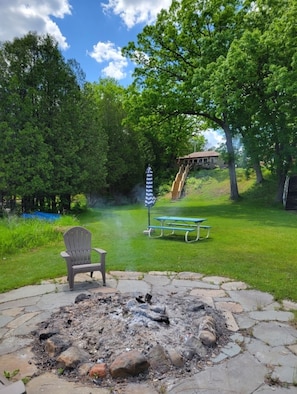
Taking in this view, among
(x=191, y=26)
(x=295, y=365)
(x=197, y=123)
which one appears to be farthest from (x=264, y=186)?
(x=295, y=365)

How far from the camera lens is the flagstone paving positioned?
2.23 m

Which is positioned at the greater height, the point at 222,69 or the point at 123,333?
the point at 222,69

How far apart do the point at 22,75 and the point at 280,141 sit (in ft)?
39.8

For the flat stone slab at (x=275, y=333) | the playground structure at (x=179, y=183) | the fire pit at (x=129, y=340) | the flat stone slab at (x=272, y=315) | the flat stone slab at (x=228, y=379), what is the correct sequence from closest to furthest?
the flat stone slab at (x=228, y=379) < the fire pit at (x=129, y=340) < the flat stone slab at (x=275, y=333) < the flat stone slab at (x=272, y=315) < the playground structure at (x=179, y=183)

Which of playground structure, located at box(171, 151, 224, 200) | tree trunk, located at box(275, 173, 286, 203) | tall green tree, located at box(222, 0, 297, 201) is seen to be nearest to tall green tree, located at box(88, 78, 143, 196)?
playground structure, located at box(171, 151, 224, 200)

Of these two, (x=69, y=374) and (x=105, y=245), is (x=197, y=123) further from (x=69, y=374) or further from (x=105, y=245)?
(x=69, y=374)

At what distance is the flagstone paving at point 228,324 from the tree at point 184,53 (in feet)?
39.0

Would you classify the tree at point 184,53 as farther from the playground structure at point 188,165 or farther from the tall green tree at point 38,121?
the playground structure at point 188,165

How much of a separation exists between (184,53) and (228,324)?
1668 cm

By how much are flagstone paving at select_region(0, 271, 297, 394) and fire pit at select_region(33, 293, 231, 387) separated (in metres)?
0.10

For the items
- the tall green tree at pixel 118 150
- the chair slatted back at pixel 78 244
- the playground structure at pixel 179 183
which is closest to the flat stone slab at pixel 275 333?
the chair slatted back at pixel 78 244

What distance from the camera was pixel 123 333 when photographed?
Answer: 2793 mm

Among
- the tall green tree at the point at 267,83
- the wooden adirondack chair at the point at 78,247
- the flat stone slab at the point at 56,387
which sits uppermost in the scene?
the tall green tree at the point at 267,83

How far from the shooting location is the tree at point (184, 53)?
1508 centimetres
